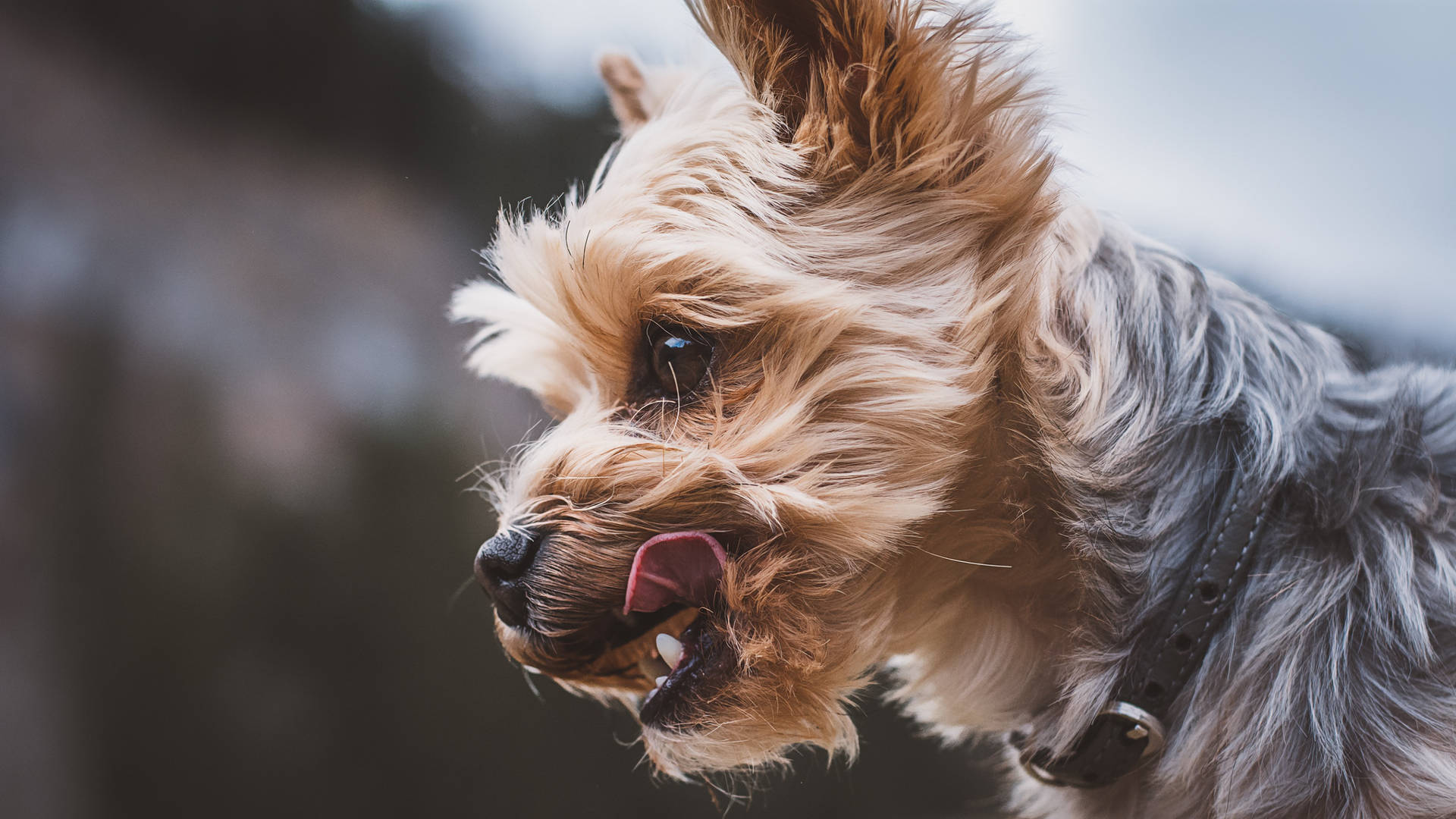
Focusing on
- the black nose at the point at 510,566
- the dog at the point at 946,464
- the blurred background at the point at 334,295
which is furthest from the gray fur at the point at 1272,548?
the black nose at the point at 510,566

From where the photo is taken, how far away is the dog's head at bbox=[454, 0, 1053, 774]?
2.86 feet

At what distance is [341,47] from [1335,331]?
5.29 feet

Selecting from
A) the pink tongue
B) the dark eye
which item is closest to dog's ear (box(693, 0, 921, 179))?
the dark eye

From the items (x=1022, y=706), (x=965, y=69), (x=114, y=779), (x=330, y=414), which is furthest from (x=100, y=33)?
(x=1022, y=706)

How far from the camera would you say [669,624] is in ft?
3.18

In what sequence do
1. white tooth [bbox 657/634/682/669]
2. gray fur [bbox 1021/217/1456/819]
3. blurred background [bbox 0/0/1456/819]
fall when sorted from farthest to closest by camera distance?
blurred background [bbox 0/0/1456/819] → white tooth [bbox 657/634/682/669] → gray fur [bbox 1021/217/1456/819]

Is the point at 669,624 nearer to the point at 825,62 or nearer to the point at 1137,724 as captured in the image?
the point at 1137,724

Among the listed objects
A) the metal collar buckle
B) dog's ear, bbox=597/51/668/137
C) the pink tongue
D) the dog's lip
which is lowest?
the metal collar buckle

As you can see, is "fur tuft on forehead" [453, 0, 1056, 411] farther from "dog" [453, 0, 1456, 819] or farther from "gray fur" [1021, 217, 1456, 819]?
"gray fur" [1021, 217, 1456, 819]

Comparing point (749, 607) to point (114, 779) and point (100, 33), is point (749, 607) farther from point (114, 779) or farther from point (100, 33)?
point (100, 33)

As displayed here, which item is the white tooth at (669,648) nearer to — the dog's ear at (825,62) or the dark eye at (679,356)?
the dark eye at (679,356)

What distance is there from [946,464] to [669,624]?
1.31 ft

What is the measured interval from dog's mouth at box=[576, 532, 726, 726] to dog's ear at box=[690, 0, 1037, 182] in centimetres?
49

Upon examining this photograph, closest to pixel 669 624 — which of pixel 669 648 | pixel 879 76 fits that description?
pixel 669 648
